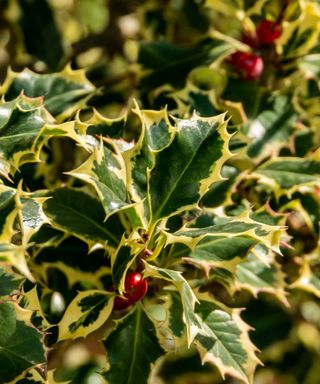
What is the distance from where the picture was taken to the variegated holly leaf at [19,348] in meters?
1.08

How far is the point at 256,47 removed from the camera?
1643 millimetres

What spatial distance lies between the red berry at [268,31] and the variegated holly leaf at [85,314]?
2.29ft

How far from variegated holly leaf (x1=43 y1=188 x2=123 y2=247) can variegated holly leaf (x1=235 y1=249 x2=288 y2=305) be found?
297 mm

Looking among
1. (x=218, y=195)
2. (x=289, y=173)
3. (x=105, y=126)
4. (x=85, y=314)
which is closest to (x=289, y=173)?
(x=289, y=173)

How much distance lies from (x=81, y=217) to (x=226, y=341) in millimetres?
330

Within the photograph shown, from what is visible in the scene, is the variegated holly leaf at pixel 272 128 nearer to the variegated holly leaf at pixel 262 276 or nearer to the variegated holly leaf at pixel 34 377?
the variegated holly leaf at pixel 262 276

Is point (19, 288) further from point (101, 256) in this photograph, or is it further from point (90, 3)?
point (90, 3)

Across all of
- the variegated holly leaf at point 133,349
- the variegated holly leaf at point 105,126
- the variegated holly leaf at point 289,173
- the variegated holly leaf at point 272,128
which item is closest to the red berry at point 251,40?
the variegated holly leaf at point 272,128

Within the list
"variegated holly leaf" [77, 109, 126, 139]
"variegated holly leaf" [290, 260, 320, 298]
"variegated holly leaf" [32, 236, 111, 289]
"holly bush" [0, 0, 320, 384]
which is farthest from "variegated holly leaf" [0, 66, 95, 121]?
"variegated holly leaf" [290, 260, 320, 298]

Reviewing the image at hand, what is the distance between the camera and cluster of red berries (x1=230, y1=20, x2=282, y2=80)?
1.59 meters

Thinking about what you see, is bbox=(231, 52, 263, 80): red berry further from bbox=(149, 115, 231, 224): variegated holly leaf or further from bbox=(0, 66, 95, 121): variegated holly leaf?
bbox=(149, 115, 231, 224): variegated holly leaf

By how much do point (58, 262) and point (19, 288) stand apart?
1.16 feet

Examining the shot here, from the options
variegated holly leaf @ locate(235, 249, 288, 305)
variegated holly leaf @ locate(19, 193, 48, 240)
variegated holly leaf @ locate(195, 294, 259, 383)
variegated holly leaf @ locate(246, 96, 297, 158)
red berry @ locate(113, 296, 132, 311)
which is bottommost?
variegated holly leaf @ locate(235, 249, 288, 305)

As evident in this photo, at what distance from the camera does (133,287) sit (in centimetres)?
117
